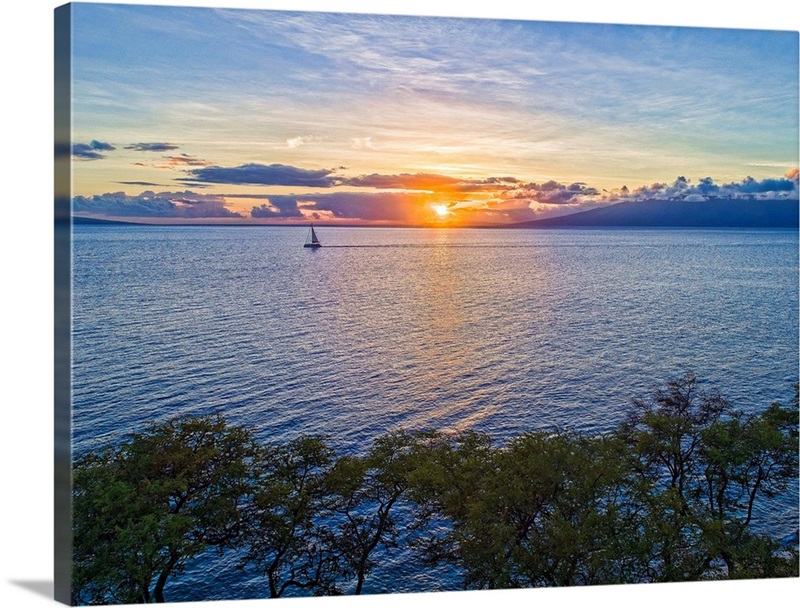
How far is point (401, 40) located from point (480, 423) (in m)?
6.63

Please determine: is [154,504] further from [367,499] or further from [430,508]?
[430,508]

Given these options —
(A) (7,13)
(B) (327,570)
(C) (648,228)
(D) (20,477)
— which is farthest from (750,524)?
(A) (7,13)

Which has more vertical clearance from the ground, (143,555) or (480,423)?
(480,423)

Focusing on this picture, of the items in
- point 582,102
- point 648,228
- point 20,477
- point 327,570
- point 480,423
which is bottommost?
point 327,570

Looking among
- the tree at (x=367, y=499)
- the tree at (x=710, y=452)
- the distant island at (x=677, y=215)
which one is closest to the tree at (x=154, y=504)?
the tree at (x=367, y=499)

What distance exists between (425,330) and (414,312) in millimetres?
645

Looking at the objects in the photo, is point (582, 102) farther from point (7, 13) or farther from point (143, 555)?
point (143, 555)

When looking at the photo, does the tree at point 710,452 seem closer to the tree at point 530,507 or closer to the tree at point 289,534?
the tree at point 530,507

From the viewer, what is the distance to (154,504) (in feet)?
42.2

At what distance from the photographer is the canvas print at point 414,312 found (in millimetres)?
13047

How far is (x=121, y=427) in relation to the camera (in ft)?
47.0

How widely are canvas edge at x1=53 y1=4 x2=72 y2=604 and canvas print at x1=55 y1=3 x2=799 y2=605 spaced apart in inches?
1.7

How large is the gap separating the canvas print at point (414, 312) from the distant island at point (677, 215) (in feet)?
0.22

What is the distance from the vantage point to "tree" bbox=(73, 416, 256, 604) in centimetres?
1196
